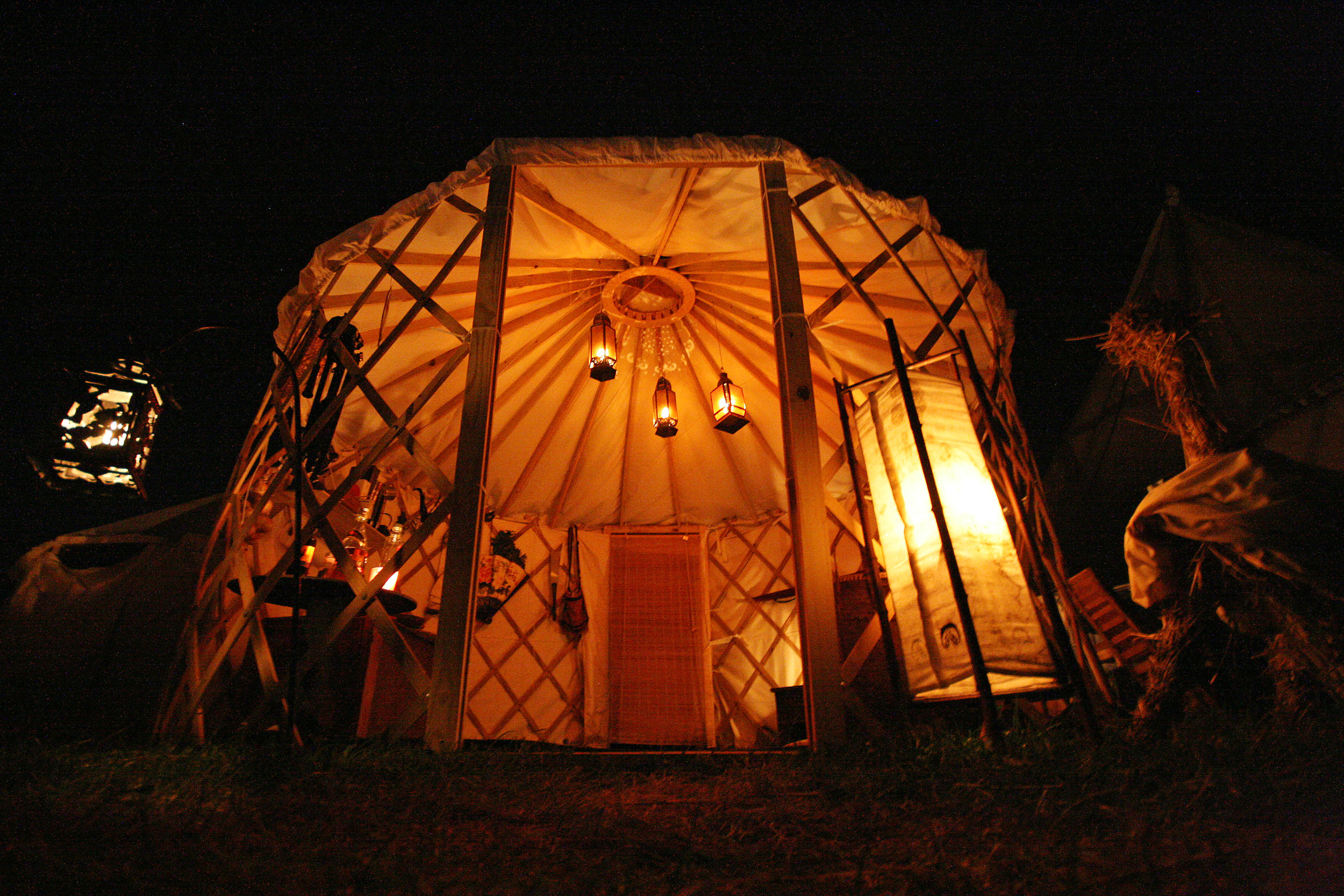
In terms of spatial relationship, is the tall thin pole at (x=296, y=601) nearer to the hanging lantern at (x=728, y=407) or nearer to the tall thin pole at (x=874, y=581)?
the tall thin pole at (x=874, y=581)

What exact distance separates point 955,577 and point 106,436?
262 centimetres

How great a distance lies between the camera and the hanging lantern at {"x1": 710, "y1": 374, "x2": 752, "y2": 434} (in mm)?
3875

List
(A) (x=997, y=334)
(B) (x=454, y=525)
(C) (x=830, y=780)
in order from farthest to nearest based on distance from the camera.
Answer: (A) (x=997, y=334)
(B) (x=454, y=525)
(C) (x=830, y=780)

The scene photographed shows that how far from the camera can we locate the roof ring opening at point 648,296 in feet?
13.8

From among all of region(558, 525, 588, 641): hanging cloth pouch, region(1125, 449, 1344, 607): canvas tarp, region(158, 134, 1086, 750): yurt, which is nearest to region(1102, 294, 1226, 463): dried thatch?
region(1125, 449, 1344, 607): canvas tarp

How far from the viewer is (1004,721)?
110 inches

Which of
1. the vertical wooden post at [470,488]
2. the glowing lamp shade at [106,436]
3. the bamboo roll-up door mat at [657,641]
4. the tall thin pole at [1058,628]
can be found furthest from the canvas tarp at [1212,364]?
the bamboo roll-up door mat at [657,641]

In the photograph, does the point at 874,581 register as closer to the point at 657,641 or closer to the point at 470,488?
the point at 470,488

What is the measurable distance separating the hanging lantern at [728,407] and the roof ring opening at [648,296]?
30.8 inches

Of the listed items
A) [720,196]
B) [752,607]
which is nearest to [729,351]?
[720,196]

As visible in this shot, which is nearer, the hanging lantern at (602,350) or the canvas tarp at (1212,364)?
the canvas tarp at (1212,364)

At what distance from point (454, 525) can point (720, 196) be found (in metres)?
2.30

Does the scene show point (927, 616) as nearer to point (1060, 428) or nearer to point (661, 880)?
point (661, 880)

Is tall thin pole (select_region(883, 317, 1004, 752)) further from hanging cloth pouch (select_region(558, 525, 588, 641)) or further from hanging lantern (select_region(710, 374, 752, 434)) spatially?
hanging cloth pouch (select_region(558, 525, 588, 641))
